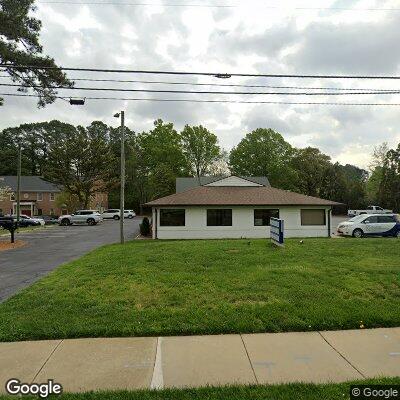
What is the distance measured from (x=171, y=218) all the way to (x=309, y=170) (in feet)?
148

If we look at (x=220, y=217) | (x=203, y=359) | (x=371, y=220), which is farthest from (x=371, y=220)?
(x=203, y=359)

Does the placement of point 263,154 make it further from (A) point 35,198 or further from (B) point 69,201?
(A) point 35,198

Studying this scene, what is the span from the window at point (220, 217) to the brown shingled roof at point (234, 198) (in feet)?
2.31

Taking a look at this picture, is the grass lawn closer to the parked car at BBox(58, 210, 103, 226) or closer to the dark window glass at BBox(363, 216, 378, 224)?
the dark window glass at BBox(363, 216, 378, 224)

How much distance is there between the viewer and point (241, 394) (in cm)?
411

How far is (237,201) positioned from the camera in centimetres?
2684

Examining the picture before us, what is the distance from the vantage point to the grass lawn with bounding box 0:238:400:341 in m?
6.42

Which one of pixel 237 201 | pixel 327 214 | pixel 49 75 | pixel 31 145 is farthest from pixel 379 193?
pixel 31 145

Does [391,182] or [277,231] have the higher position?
[391,182]

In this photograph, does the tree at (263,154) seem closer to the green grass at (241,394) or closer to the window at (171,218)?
the window at (171,218)

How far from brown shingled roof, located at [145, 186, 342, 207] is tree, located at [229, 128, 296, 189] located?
32651 mm

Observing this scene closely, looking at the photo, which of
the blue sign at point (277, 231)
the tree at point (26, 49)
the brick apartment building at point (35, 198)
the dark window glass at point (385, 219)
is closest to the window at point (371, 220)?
the dark window glass at point (385, 219)

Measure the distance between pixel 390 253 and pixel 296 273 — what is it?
18.4 ft

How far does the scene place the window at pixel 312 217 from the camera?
27.1m
